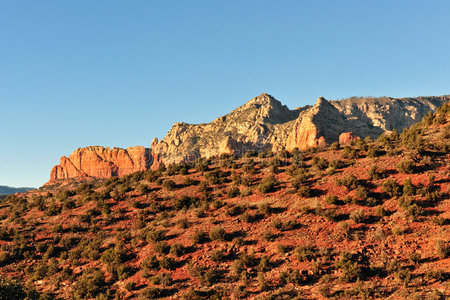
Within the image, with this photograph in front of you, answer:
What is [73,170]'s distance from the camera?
626 feet

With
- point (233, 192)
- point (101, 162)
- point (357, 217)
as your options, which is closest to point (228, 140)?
point (101, 162)

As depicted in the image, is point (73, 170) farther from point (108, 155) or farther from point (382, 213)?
point (382, 213)

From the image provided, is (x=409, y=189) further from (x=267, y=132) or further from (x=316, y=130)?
(x=267, y=132)

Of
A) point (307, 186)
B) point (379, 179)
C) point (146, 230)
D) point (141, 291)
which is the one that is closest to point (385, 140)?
point (379, 179)

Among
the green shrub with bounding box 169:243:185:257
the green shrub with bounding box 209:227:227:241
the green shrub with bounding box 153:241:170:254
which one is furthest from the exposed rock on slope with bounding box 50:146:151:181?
the green shrub with bounding box 209:227:227:241

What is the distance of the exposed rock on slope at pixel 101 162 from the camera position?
615ft

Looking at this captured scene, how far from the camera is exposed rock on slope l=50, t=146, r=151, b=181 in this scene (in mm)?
187375

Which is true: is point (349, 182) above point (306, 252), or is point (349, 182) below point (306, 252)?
above

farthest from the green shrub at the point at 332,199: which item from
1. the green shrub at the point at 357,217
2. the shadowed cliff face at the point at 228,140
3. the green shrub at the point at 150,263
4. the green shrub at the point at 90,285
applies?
the shadowed cliff face at the point at 228,140

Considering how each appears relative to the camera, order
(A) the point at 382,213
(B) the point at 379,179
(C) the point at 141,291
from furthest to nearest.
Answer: (B) the point at 379,179 → (A) the point at 382,213 → (C) the point at 141,291

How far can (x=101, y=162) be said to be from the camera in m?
190

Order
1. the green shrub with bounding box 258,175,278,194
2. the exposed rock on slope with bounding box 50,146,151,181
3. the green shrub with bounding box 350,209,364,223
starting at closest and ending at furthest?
the green shrub with bounding box 350,209,364,223 → the green shrub with bounding box 258,175,278,194 → the exposed rock on slope with bounding box 50,146,151,181

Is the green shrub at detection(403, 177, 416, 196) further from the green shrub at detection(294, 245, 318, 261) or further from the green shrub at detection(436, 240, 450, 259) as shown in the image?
the green shrub at detection(294, 245, 318, 261)

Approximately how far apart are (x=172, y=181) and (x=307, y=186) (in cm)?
1788
